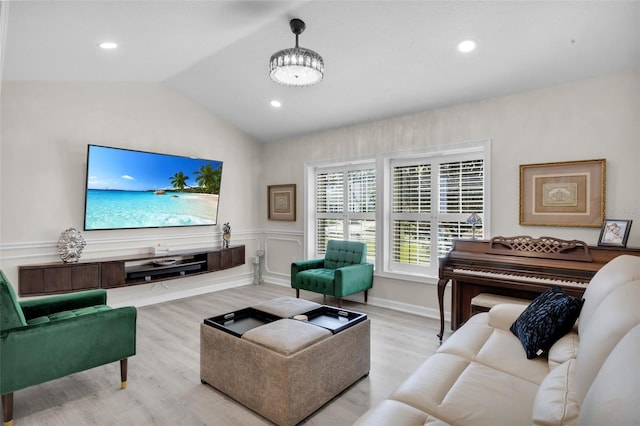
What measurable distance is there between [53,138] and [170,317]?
2.42 metres

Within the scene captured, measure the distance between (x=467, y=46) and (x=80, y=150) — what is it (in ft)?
14.1

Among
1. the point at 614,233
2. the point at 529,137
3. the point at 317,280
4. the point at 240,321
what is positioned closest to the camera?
the point at 240,321

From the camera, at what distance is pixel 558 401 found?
47.1 inches

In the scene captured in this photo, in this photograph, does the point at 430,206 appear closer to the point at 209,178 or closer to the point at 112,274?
the point at 209,178

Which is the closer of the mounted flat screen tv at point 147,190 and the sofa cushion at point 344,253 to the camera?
the mounted flat screen tv at point 147,190

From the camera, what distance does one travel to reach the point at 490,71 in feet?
→ 10.6

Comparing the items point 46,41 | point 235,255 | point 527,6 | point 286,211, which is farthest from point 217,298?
point 527,6

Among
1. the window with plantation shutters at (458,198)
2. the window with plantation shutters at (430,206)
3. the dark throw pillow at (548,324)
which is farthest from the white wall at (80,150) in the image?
the dark throw pillow at (548,324)

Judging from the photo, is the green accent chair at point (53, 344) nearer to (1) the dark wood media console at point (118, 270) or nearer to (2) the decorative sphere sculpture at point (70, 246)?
(1) the dark wood media console at point (118, 270)

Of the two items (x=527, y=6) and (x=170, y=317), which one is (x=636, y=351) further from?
(x=170, y=317)

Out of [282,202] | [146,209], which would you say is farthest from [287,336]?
[282,202]

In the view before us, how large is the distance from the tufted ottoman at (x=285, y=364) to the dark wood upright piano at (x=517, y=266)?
1269 mm

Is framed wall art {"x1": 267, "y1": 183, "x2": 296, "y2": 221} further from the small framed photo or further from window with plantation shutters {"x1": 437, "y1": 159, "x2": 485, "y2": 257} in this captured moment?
the small framed photo

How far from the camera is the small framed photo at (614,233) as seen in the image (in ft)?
9.12
